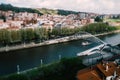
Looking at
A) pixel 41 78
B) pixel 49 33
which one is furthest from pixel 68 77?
pixel 49 33

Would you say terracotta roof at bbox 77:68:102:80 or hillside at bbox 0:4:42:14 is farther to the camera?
hillside at bbox 0:4:42:14

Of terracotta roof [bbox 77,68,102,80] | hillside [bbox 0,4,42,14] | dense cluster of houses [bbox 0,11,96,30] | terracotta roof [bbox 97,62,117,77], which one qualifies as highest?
hillside [bbox 0,4,42,14]

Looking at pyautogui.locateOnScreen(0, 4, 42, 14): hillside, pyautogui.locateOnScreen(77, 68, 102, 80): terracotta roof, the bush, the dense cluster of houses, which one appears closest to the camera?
pyautogui.locateOnScreen(77, 68, 102, 80): terracotta roof

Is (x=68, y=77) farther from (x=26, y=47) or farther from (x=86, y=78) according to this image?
(x=26, y=47)

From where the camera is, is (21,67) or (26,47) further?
(26,47)

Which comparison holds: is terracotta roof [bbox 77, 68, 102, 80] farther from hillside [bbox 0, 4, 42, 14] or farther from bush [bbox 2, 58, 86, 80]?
hillside [bbox 0, 4, 42, 14]

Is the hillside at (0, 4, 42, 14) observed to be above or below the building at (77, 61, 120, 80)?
above

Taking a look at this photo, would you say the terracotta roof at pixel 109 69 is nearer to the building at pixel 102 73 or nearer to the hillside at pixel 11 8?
the building at pixel 102 73

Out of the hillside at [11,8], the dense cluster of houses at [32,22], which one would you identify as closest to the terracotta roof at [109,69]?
the dense cluster of houses at [32,22]

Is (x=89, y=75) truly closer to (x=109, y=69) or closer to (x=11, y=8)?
(x=109, y=69)

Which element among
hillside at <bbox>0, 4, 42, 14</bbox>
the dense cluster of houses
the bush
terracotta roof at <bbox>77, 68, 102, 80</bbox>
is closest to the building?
terracotta roof at <bbox>77, 68, 102, 80</bbox>

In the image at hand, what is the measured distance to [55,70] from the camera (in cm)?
1011

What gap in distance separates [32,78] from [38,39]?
12.4 meters

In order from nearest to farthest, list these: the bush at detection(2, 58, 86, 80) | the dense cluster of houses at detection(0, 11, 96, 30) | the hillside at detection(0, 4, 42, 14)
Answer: the bush at detection(2, 58, 86, 80) → the dense cluster of houses at detection(0, 11, 96, 30) → the hillside at detection(0, 4, 42, 14)
